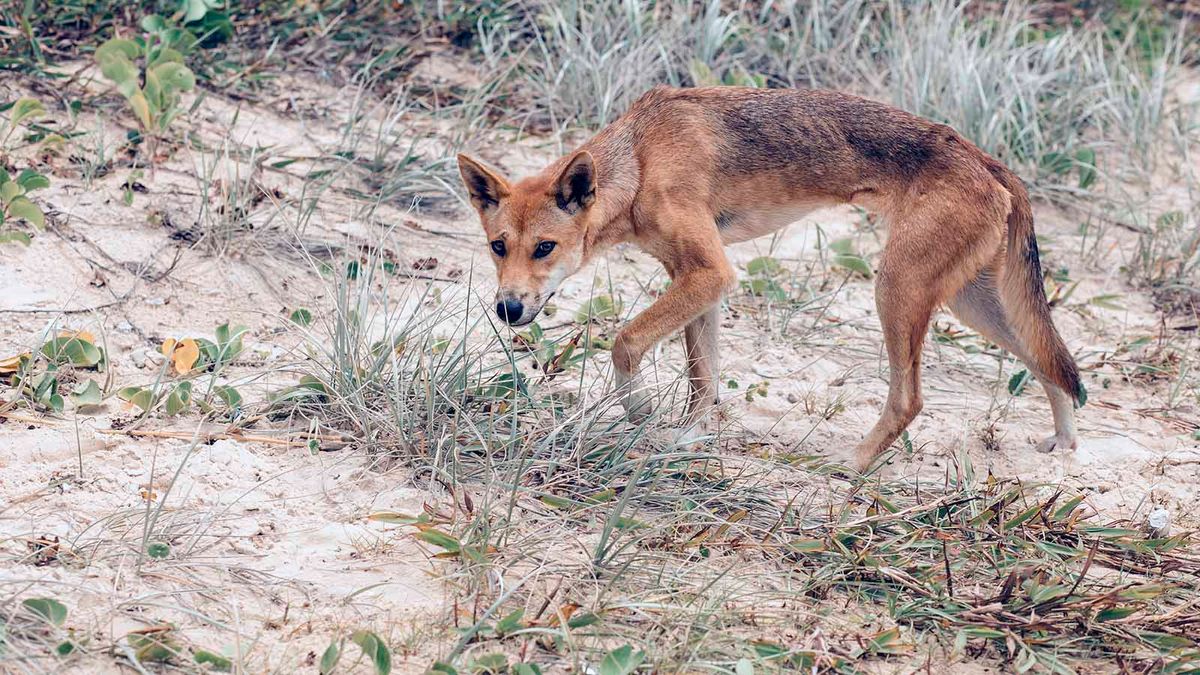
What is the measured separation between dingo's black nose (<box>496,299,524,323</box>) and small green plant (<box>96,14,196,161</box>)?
2.49 metres

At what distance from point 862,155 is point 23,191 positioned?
357cm

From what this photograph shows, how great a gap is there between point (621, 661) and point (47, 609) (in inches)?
59.2

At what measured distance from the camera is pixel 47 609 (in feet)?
10.6

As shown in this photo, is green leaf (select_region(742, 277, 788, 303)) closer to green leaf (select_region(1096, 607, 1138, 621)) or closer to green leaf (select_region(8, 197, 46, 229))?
green leaf (select_region(1096, 607, 1138, 621))

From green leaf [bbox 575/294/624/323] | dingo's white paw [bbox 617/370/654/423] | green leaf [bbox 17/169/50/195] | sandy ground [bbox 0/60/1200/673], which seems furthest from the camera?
green leaf [bbox 575/294/624/323]

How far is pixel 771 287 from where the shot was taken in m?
6.04

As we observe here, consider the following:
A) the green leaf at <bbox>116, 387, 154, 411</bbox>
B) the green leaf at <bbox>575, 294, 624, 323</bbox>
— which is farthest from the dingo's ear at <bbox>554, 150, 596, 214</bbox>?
the green leaf at <bbox>116, 387, 154, 411</bbox>

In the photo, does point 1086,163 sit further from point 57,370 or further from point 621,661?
point 57,370

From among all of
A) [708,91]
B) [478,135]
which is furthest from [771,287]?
[478,135]

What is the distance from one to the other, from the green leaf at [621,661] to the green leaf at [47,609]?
1415 mm

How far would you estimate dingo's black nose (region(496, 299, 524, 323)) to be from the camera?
461 cm

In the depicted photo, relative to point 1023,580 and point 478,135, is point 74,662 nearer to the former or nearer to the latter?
point 1023,580

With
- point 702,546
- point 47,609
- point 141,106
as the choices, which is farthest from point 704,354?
point 141,106

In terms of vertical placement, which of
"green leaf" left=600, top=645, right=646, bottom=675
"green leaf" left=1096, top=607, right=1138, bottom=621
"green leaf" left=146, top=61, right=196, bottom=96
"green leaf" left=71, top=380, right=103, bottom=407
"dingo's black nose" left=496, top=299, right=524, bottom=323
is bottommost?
"green leaf" left=1096, top=607, right=1138, bottom=621
